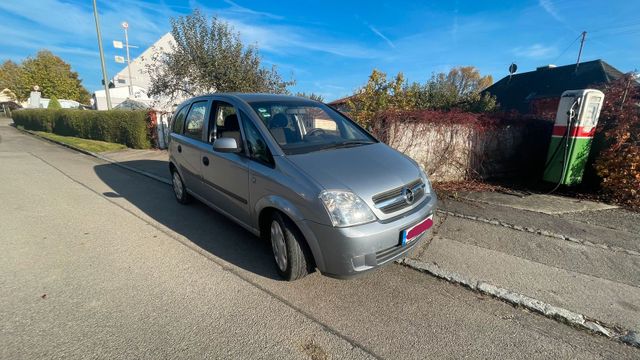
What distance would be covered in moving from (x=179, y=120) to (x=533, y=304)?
5168mm

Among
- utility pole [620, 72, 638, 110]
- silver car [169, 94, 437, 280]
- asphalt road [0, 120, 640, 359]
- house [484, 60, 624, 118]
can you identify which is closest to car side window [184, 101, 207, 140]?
silver car [169, 94, 437, 280]

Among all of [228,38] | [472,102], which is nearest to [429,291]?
[228,38]

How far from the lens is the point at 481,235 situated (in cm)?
383

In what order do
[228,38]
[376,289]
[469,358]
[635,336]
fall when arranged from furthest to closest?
[228,38], [376,289], [635,336], [469,358]

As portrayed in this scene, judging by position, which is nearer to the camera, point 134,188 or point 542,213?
point 542,213

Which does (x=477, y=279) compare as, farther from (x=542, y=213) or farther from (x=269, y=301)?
(x=542, y=213)

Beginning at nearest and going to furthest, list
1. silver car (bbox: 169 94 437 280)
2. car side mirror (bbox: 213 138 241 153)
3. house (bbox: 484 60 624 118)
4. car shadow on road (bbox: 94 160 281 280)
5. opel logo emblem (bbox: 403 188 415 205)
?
silver car (bbox: 169 94 437 280) → opel logo emblem (bbox: 403 188 415 205) → car side mirror (bbox: 213 138 241 153) → car shadow on road (bbox: 94 160 281 280) → house (bbox: 484 60 624 118)

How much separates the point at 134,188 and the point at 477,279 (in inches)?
260

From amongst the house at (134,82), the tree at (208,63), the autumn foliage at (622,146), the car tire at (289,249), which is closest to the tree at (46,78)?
the house at (134,82)

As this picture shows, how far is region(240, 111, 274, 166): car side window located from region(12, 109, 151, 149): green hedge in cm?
1196

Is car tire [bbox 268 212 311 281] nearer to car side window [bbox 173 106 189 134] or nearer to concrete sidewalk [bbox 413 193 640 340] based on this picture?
concrete sidewalk [bbox 413 193 640 340]

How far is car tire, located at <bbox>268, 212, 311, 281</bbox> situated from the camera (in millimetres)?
2572

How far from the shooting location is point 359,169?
2.61m

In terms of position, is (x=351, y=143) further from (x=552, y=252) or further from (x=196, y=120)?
(x=552, y=252)
